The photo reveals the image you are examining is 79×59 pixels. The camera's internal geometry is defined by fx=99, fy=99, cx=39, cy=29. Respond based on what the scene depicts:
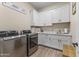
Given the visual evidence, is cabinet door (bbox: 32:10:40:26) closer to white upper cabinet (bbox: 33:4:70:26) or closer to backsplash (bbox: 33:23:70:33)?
white upper cabinet (bbox: 33:4:70:26)

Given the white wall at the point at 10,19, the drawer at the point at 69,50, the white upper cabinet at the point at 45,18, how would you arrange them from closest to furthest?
the white wall at the point at 10,19 → the drawer at the point at 69,50 → the white upper cabinet at the point at 45,18

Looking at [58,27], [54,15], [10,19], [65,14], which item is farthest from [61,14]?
[10,19]

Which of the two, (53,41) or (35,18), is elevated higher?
(35,18)

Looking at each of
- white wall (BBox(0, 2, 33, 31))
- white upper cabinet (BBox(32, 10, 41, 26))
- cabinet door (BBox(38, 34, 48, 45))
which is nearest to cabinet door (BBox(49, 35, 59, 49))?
cabinet door (BBox(38, 34, 48, 45))

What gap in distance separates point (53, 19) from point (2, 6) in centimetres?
307

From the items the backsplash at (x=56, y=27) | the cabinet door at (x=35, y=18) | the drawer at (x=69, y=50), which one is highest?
the cabinet door at (x=35, y=18)

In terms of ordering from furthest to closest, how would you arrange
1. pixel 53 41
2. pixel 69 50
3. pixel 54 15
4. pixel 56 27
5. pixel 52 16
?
pixel 56 27 < pixel 52 16 < pixel 54 15 < pixel 53 41 < pixel 69 50

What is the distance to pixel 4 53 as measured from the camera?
2.09 metres

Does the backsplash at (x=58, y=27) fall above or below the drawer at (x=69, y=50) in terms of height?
above

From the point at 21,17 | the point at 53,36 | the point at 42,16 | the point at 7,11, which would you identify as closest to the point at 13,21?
the point at 7,11

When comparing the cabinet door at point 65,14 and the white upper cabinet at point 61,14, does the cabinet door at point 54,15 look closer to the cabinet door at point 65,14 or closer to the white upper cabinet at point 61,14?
the white upper cabinet at point 61,14

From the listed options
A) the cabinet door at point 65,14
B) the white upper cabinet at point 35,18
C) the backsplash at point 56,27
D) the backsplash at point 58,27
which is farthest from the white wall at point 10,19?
the backsplash at point 58,27

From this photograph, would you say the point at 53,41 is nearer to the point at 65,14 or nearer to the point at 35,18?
the point at 65,14

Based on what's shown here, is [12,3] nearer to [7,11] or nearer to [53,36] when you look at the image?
[7,11]
